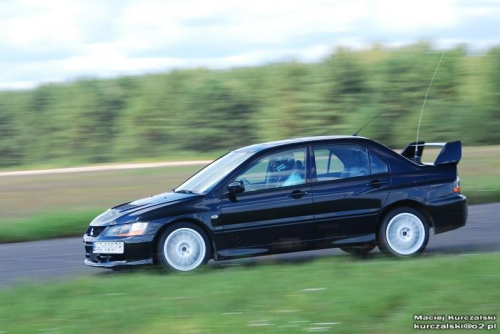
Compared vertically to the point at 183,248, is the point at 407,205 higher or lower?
higher

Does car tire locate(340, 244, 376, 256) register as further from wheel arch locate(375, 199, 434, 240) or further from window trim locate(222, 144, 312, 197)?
window trim locate(222, 144, 312, 197)

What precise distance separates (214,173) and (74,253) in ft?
9.58

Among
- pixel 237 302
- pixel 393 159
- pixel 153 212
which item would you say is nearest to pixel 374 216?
pixel 393 159

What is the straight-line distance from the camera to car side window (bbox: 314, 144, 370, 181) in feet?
34.3

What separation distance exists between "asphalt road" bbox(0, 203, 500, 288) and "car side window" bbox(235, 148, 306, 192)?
44.1 inches

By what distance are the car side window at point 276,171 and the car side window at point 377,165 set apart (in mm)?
850

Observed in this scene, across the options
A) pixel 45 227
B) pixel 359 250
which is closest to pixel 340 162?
pixel 359 250

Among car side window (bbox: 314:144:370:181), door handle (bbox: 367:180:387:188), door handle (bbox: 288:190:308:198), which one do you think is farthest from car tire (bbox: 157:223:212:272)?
door handle (bbox: 367:180:387:188)

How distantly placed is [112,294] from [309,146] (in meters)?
3.73

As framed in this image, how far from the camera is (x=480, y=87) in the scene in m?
42.0

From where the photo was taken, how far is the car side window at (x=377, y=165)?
10555 millimetres

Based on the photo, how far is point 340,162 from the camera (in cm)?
1055

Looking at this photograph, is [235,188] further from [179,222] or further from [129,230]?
[129,230]

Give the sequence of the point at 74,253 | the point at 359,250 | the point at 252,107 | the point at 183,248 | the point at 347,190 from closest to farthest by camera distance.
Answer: the point at 183,248 < the point at 347,190 < the point at 359,250 < the point at 74,253 < the point at 252,107
